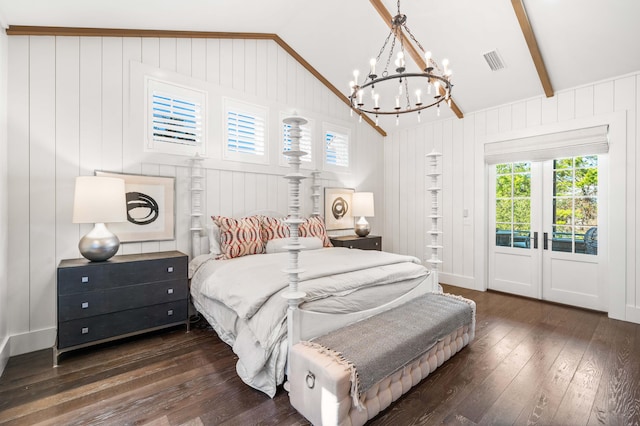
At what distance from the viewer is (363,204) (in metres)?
4.62

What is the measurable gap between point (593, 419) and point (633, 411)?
299 mm

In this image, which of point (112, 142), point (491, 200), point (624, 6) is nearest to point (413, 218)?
point (491, 200)

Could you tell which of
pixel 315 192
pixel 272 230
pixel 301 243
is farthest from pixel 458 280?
pixel 272 230

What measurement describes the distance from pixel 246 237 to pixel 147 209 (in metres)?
1.05

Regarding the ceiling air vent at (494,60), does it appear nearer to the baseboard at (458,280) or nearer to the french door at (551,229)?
the french door at (551,229)

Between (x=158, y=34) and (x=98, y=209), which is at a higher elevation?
(x=158, y=34)

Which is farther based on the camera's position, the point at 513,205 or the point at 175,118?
the point at 513,205

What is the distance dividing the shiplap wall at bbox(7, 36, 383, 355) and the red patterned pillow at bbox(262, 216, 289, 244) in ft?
1.69

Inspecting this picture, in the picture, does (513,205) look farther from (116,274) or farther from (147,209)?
(116,274)

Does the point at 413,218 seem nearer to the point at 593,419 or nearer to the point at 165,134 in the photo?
the point at 593,419

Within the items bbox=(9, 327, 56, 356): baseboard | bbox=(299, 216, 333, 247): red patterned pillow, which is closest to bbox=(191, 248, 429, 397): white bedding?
bbox=(299, 216, 333, 247): red patterned pillow

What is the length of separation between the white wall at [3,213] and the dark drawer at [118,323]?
427mm

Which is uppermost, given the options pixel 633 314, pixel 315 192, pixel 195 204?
pixel 315 192

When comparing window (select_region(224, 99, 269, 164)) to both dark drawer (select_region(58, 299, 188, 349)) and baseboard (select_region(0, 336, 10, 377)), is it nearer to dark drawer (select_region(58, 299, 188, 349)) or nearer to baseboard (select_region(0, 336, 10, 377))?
dark drawer (select_region(58, 299, 188, 349))
